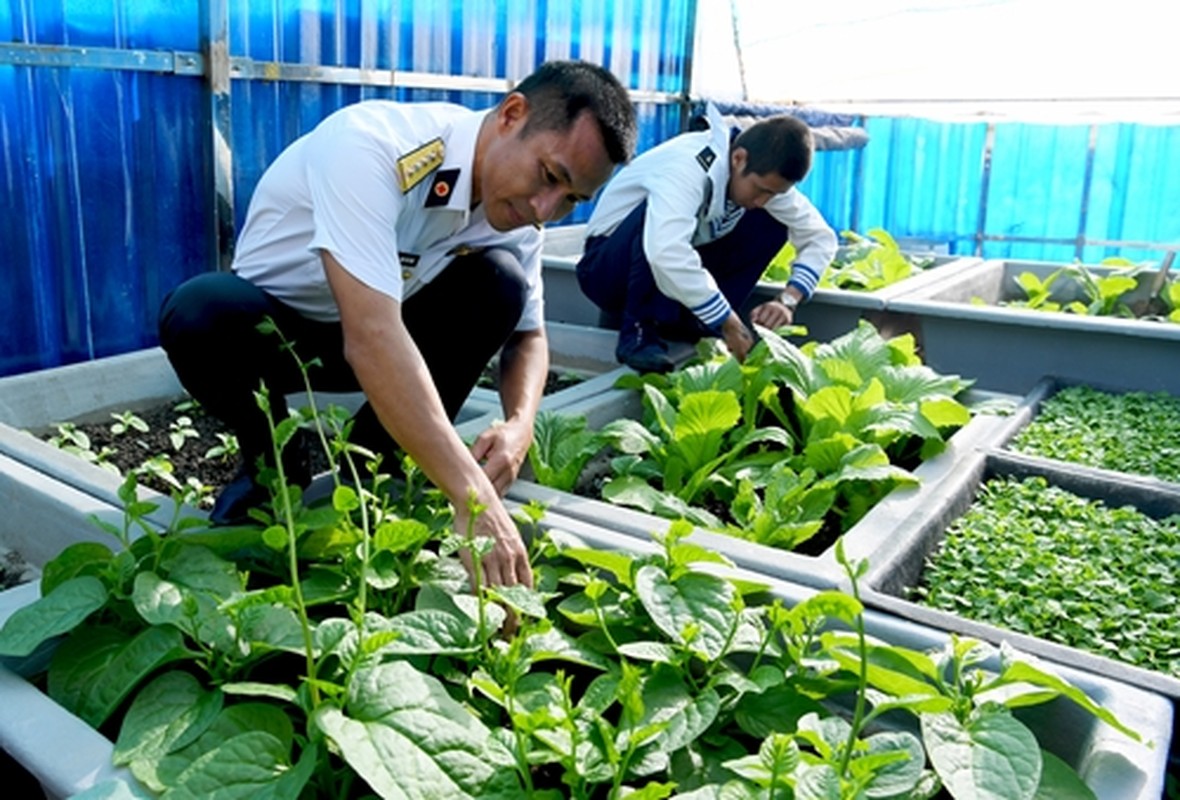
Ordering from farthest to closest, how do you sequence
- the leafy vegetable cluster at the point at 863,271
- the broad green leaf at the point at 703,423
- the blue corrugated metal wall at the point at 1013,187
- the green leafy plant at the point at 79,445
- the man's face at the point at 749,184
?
the blue corrugated metal wall at the point at 1013,187
the leafy vegetable cluster at the point at 863,271
the man's face at the point at 749,184
the green leafy plant at the point at 79,445
the broad green leaf at the point at 703,423

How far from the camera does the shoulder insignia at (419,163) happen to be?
1.58 m

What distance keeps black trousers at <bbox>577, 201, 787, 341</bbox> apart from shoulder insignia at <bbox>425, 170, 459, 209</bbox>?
1204 mm

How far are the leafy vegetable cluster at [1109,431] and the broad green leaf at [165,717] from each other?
6.04 feet

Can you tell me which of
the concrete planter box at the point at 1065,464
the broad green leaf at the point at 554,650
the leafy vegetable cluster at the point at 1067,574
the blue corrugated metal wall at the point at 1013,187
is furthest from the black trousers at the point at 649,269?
the blue corrugated metal wall at the point at 1013,187

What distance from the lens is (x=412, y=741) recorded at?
982 mm

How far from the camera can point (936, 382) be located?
2.38 meters

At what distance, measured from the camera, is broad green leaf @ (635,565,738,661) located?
1.16 metres

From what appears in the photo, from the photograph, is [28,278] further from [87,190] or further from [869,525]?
[869,525]

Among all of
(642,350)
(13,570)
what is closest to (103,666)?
(13,570)

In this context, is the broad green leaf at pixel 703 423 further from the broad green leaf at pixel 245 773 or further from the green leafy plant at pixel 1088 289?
the green leafy plant at pixel 1088 289

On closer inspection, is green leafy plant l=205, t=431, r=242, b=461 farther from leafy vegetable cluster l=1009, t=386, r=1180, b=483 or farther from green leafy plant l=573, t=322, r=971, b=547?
leafy vegetable cluster l=1009, t=386, r=1180, b=483

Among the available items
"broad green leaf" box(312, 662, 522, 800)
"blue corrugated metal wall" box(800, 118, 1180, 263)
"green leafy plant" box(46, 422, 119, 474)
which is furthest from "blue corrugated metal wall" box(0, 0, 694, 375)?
"blue corrugated metal wall" box(800, 118, 1180, 263)

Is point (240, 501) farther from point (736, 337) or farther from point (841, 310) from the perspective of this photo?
point (841, 310)

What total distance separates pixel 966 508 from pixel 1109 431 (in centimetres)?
70
